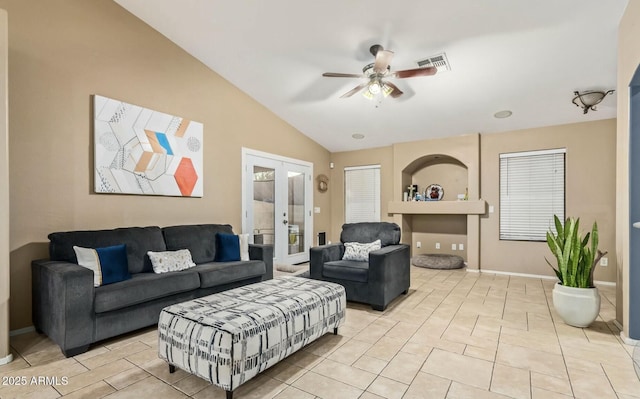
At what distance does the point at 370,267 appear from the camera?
3.49 m

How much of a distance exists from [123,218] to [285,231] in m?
2.92

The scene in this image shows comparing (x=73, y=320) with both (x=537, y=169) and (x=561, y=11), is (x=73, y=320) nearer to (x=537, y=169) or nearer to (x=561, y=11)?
(x=561, y=11)

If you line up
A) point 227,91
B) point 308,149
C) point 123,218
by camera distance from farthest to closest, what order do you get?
point 308,149
point 227,91
point 123,218

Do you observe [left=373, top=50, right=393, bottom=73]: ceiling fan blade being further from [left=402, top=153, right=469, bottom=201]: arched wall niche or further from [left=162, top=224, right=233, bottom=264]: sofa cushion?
[left=402, top=153, right=469, bottom=201]: arched wall niche

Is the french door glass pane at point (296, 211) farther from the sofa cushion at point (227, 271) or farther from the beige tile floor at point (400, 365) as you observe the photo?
the beige tile floor at point (400, 365)

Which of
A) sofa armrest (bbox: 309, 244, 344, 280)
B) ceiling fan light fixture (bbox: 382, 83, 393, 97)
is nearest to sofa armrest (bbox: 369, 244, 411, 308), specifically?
sofa armrest (bbox: 309, 244, 344, 280)

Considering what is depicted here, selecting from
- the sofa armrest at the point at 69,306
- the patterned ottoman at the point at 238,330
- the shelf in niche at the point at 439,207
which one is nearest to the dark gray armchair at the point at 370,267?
the patterned ottoman at the point at 238,330

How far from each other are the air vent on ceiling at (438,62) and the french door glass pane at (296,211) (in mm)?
3210

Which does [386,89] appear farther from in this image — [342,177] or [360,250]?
[342,177]

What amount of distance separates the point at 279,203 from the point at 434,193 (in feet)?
10.5

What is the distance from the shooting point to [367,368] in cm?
227

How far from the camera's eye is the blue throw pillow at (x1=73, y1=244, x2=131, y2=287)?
2748 millimetres

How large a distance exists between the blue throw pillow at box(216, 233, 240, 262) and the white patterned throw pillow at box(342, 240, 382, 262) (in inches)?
54.7

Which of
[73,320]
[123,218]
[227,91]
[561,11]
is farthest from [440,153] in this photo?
[73,320]
